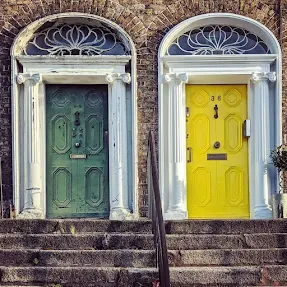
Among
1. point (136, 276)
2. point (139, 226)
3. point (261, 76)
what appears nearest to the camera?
point (136, 276)

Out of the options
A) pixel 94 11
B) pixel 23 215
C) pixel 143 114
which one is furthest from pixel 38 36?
pixel 23 215

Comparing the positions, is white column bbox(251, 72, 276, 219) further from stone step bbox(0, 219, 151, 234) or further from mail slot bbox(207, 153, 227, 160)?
stone step bbox(0, 219, 151, 234)

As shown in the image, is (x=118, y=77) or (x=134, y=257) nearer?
(x=134, y=257)

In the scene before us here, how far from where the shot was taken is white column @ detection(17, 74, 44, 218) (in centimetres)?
1020

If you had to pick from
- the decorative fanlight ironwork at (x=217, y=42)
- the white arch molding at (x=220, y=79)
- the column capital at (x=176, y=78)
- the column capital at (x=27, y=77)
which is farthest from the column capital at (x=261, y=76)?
the column capital at (x=27, y=77)

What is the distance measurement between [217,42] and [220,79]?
0.52m

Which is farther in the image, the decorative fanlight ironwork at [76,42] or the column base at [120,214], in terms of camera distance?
the decorative fanlight ironwork at [76,42]

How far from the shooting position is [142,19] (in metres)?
10.4

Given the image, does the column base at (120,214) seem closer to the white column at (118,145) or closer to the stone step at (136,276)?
the white column at (118,145)

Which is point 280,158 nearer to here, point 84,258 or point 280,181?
point 280,181

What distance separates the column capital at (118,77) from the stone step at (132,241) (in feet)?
10.6

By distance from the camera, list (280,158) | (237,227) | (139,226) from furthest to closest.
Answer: (280,158) → (139,226) → (237,227)

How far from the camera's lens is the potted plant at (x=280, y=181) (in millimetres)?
9656

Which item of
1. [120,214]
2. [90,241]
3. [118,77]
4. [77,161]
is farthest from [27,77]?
[90,241]
